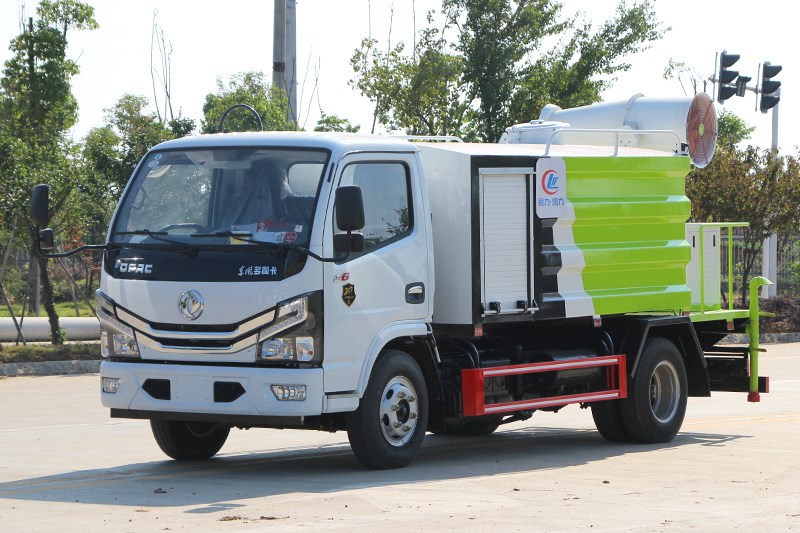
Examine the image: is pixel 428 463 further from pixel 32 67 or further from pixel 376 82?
pixel 376 82

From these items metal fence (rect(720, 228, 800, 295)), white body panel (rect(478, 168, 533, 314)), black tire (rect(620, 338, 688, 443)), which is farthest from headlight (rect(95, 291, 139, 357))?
metal fence (rect(720, 228, 800, 295))

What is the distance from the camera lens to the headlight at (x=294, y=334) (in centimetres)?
1012

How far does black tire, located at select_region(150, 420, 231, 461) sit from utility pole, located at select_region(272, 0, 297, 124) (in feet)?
60.2

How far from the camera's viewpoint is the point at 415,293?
11.1 m

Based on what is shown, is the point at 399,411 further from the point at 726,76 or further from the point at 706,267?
the point at 726,76

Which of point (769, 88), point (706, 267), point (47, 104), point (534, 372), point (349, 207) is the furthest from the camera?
point (769, 88)

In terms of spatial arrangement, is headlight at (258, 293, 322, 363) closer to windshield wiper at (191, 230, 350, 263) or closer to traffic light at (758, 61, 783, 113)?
windshield wiper at (191, 230, 350, 263)

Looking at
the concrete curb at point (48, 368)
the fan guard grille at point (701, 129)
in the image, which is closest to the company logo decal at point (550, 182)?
the fan guard grille at point (701, 129)

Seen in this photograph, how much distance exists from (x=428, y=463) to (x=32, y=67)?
16.6m

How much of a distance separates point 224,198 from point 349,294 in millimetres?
1208

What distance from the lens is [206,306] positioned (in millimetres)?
10242

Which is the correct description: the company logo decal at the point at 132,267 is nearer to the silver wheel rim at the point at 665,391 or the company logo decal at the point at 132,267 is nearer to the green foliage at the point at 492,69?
the silver wheel rim at the point at 665,391

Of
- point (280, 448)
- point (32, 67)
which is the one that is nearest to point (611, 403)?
point (280, 448)

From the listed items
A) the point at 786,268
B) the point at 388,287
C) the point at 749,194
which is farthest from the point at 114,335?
the point at 786,268
